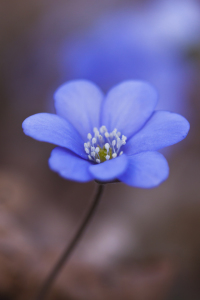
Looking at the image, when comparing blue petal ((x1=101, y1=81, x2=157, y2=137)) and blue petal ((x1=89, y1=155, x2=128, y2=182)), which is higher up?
blue petal ((x1=101, y1=81, x2=157, y2=137))

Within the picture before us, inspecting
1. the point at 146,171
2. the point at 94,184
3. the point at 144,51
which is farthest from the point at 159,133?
the point at 144,51

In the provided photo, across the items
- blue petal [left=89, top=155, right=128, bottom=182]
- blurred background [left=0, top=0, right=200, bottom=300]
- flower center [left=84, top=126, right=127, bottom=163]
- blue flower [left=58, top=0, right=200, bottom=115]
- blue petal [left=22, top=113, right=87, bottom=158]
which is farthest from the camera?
blue flower [left=58, top=0, right=200, bottom=115]

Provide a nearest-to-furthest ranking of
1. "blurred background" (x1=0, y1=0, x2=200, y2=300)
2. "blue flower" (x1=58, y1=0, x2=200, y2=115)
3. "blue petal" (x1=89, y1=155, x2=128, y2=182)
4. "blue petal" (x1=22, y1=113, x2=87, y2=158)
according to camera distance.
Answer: "blue petal" (x1=89, y1=155, x2=128, y2=182) < "blue petal" (x1=22, y1=113, x2=87, y2=158) < "blurred background" (x1=0, y1=0, x2=200, y2=300) < "blue flower" (x1=58, y1=0, x2=200, y2=115)

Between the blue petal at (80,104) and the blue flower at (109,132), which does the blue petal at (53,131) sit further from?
the blue petal at (80,104)

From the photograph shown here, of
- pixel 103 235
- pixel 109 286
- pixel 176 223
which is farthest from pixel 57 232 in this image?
pixel 176 223

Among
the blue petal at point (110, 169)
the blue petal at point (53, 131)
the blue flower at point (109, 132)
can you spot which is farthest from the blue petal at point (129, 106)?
the blue petal at point (110, 169)

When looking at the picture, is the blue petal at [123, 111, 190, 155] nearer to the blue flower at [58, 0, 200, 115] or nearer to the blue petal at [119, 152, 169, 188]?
the blue petal at [119, 152, 169, 188]

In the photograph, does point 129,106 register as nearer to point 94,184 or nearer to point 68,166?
point 68,166

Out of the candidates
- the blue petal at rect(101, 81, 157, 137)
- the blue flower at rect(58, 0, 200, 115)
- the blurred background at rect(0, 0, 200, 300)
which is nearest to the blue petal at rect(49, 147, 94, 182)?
the blue petal at rect(101, 81, 157, 137)
